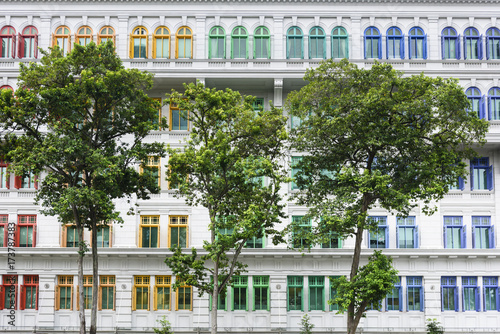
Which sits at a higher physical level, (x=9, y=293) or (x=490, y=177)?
(x=490, y=177)

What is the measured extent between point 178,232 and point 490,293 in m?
19.3

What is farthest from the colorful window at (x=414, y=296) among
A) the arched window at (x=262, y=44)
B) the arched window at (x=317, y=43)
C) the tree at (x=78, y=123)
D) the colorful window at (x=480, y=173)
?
the tree at (x=78, y=123)

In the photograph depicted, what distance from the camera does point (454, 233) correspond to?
1481 inches

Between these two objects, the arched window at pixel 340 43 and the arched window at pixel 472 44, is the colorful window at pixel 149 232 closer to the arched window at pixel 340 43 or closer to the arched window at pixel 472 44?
the arched window at pixel 340 43

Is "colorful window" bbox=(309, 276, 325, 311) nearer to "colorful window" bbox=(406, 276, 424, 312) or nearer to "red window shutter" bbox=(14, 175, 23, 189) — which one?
"colorful window" bbox=(406, 276, 424, 312)

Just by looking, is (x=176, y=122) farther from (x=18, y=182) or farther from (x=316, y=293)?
(x=316, y=293)

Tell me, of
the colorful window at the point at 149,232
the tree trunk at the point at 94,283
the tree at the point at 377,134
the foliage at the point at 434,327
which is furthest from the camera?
the colorful window at the point at 149,232

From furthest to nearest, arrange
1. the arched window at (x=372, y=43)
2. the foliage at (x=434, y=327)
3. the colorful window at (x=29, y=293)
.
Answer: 1. the arched window at (x=372, y=43)
2. the colorful window at (x=29, y=293)
3. the foliage at (x=434, y=327)

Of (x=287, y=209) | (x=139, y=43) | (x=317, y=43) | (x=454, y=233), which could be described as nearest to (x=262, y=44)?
(x=317, y=43)

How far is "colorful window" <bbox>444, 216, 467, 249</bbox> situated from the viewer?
37.4 metres

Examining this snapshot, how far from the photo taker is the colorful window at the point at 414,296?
3675 cm

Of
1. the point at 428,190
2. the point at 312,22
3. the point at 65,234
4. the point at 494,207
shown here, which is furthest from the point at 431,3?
the point at 65,234

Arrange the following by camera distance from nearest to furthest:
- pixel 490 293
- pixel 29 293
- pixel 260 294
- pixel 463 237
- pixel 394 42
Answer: pixel 260 294, pixel 29 293, pixel 490 293, pixel 463 237, pixel 394 42

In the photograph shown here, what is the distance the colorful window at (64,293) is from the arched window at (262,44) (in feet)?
58.7
